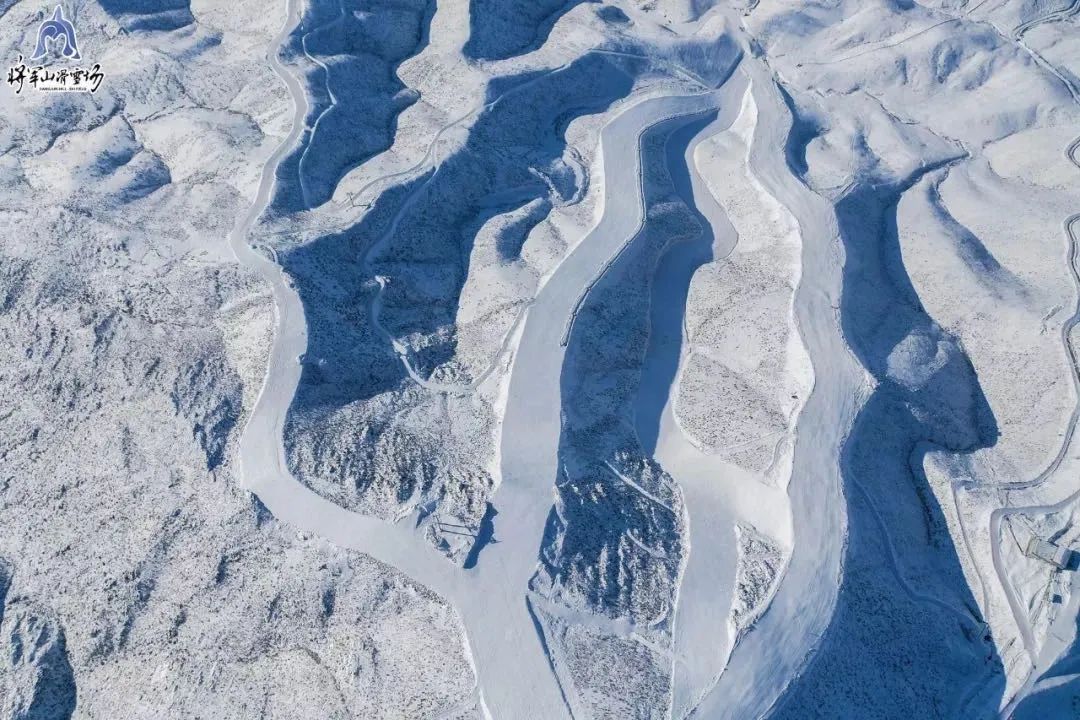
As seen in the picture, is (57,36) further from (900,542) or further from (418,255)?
(900,542)

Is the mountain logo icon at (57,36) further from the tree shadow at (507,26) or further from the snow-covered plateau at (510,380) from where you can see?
the tree shadow at (507,26)

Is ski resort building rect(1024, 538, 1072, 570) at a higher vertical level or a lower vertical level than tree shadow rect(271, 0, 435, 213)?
lower

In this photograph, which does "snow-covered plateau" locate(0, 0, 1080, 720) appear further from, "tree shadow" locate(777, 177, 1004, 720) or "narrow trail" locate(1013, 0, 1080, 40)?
"narrow trail" locate(1013, 0, 1080, 40)

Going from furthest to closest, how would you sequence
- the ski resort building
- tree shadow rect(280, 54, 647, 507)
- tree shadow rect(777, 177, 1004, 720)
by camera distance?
tree shadow rect(280, 54, 647, 507) < the ski resort building < tree shadow rect(777, 177, 1004, 720)

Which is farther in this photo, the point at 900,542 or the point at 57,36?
the point at 57,36

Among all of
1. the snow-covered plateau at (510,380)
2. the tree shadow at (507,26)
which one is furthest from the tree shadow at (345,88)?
the tree shadow at (507,26)
